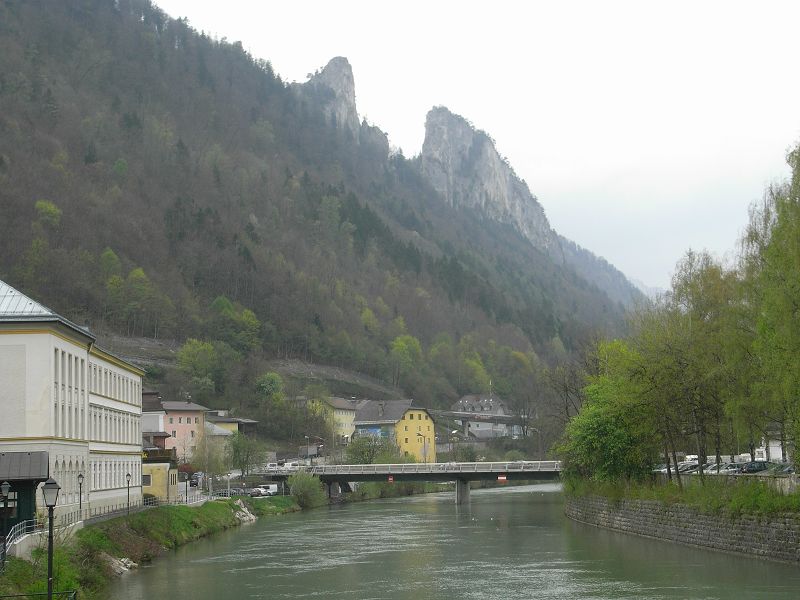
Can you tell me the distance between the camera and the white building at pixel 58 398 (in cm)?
4447

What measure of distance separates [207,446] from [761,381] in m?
65.4

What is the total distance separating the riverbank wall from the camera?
4322cm

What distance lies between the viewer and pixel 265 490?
9694cm

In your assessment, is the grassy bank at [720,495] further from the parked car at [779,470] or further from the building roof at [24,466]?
the building roof at [24,466]

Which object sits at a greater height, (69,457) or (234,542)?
(69,457)

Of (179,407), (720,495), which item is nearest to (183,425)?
(179,407)

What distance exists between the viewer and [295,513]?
9131 centimetres

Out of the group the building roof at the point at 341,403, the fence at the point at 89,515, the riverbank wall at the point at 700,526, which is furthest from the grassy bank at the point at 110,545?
the building roof at the point at 341,403

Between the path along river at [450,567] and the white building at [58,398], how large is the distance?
546cm

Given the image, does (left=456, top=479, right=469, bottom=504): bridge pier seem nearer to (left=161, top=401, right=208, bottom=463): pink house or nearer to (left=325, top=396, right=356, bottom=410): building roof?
(left=161, top=401, right=208, bottom=463): pink house

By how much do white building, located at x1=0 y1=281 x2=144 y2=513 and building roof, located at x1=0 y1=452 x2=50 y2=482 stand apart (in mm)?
864

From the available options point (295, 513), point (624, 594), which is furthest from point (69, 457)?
point (295, 513)

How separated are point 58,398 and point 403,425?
10401 centimetres

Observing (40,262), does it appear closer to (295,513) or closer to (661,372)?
(295,513)
